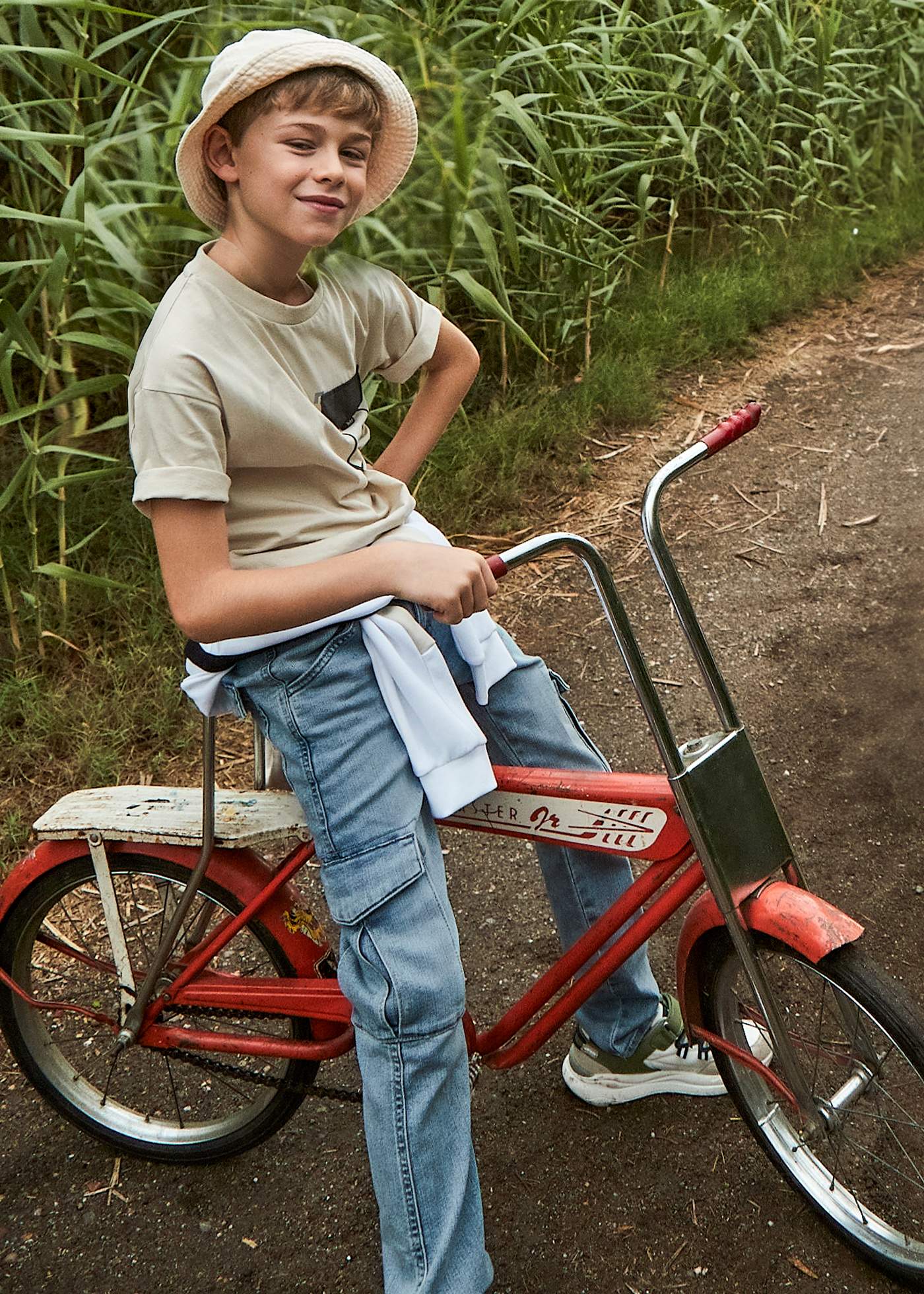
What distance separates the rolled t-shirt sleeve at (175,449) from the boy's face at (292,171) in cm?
26

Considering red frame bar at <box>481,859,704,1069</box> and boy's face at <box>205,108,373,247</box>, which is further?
red frame bar at <box>481,859,704,1069</box>

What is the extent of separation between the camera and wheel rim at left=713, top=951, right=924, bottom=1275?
1.78 meters

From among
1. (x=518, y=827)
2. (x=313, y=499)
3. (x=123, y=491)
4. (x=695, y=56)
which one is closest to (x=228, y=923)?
(x=518, y=827)

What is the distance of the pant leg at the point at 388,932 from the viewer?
1602 mm

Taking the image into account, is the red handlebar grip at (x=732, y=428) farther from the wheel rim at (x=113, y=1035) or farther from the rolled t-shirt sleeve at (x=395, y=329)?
the wheel rim at (x=113, y=1035)

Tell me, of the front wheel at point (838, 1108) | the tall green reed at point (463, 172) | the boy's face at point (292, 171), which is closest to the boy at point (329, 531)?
the boy's face at point (292, 171)

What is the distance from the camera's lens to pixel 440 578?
142 centimetres

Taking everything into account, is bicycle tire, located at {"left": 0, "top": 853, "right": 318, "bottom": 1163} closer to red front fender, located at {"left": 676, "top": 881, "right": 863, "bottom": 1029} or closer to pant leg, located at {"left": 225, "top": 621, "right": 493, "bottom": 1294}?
pant leg, located at {"left": 225, "top": 621, "right": 493, "bottom": 1294}

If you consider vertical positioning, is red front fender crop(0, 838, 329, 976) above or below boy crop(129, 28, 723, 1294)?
below

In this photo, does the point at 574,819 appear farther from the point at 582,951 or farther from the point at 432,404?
the point at 432,404

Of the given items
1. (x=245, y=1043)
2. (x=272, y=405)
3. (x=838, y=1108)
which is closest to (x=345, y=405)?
(x=272, y=405)

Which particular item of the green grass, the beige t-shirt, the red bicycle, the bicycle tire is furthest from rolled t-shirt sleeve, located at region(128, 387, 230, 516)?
the green grass

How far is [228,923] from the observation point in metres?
1.87

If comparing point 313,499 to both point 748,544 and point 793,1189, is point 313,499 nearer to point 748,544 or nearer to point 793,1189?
point 793,1189
